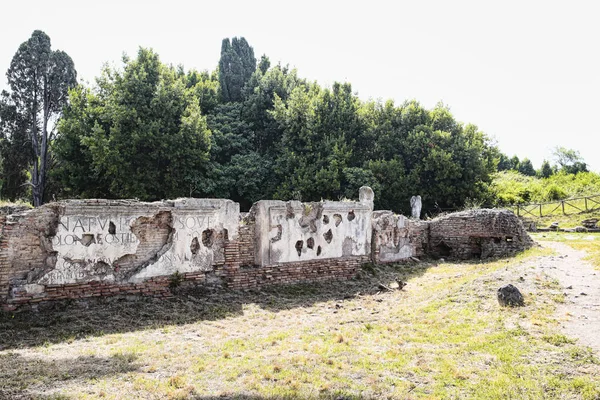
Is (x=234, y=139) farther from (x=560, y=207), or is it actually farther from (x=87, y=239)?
(x=560, y=207)

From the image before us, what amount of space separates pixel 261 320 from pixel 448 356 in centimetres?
340

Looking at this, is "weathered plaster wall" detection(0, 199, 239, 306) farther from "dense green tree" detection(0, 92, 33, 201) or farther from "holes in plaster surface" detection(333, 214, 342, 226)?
"dense green tree" detection(0, 92, 33, 201)

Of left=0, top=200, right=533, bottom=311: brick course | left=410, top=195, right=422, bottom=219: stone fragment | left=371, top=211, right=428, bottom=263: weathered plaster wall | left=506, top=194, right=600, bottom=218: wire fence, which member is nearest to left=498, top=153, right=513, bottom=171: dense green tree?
left=506, top=194, right=600, bottom=218: wire fence

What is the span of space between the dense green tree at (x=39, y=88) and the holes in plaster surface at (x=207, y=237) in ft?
65.1

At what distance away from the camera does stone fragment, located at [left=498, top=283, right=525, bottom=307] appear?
6941mm

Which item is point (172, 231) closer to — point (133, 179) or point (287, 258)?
point (287, 258)

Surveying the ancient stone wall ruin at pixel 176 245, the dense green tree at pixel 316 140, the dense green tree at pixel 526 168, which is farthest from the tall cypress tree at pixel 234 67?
the dense green tree at pixel 526 168

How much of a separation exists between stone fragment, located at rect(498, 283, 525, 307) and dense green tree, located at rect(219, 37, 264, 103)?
867 inches

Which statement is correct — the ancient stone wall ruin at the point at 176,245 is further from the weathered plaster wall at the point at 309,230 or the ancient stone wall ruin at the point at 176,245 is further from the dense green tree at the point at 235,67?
the dense green tree at the point at 235,67

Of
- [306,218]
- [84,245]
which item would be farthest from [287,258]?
[84,245]

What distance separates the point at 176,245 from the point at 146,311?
4.85ft

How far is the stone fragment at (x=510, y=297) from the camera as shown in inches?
273

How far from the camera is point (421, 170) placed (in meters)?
22.8

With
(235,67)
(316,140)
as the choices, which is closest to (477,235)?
(316,140)
